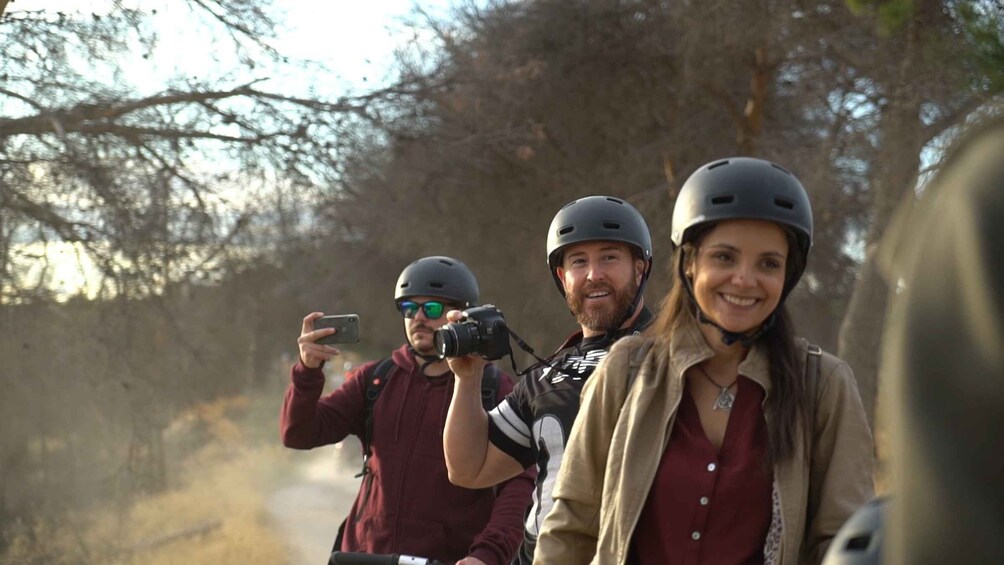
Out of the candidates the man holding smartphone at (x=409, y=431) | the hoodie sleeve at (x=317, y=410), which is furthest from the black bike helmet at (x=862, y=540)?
the hoodie sleeve at (x=317, y=410)

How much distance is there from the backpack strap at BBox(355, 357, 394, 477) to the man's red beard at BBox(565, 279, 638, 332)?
1647 mm

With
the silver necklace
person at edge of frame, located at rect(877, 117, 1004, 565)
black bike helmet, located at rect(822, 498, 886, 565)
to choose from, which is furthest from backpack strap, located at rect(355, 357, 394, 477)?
person at edge of frame, located at rect(877, 117, 1004, 565)

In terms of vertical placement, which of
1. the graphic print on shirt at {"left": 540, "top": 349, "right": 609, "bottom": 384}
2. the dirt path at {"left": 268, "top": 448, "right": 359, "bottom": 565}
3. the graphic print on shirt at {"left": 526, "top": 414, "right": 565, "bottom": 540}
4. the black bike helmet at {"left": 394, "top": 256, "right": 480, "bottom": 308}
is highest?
the black bike helmet at {"left": 394, "top": 256, "right": 480, "bottom": 308}

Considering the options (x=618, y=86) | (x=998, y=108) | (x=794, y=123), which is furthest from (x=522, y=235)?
(x=998, y=108)

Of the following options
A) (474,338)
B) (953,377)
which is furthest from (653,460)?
(953,377)

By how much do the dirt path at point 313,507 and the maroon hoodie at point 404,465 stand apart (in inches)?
411

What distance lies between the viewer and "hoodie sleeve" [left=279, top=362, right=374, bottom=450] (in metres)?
5.80

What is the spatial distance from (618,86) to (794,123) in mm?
2749

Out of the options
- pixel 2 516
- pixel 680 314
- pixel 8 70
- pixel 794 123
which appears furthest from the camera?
pixel 794 123

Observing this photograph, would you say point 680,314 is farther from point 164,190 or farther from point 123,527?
point 123,527

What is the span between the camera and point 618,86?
1845 centimetres

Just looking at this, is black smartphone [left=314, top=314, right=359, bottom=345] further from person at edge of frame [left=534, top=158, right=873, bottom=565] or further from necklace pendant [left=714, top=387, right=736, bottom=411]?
necklace pendant [left=714, top=387, right=736, bottom=411]

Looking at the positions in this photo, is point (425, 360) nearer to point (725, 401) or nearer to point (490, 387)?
point (490, 387)

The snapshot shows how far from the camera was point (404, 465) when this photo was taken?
5715 mm
